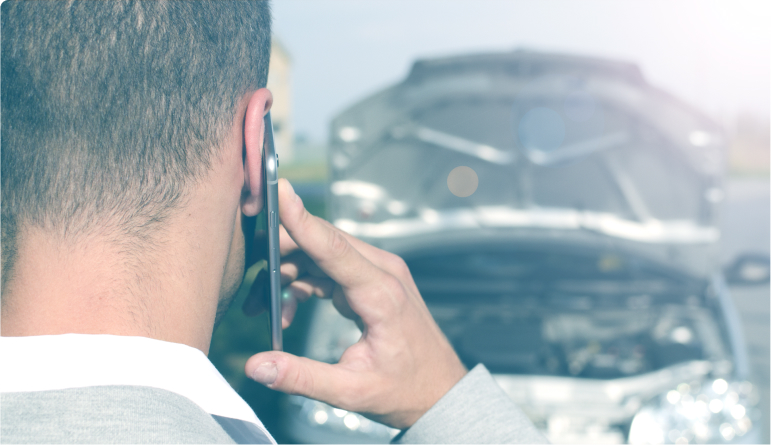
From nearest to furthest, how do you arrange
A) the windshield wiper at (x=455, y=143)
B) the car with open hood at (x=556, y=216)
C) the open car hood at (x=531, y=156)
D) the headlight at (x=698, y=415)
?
1. the headlight at (x=698, y=415)
2. the car with open hood at (x=556, y=216)
3. the open car hood at (x=531, y=156)
4. the windshield wiper at (x=455, y=143)

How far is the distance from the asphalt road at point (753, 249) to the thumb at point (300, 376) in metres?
2.32

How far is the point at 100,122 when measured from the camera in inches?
29.9

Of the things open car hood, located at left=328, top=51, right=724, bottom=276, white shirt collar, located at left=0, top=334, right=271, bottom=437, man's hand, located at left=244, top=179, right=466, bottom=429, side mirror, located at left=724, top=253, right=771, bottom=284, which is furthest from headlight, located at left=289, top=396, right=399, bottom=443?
side mirror, located at left=724, top=253, right=771, bottom=284

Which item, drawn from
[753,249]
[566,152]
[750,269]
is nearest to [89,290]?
[566,152]

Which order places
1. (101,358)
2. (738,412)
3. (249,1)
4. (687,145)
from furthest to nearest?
(687,145), (738,412), (249,1), (101,358)

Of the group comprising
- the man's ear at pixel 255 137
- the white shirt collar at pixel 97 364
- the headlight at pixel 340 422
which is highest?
the man's ear at pixel 255 137

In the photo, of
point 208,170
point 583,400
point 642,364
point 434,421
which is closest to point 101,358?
point 208,170

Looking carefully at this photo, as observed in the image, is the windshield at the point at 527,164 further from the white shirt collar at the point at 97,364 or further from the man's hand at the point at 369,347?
the white shirt collar at the point at 97,364

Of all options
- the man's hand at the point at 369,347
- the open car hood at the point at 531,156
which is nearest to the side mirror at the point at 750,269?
→ the open car hood at the point at 531,156

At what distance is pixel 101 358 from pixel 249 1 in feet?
2.08

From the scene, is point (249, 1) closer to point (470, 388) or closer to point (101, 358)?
point (101, 358)

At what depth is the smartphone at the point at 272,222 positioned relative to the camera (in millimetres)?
895

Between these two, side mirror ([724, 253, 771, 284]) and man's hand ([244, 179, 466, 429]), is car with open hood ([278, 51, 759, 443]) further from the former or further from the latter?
man's hand ([244, 179, 466, 429])

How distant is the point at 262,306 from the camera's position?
123cm
